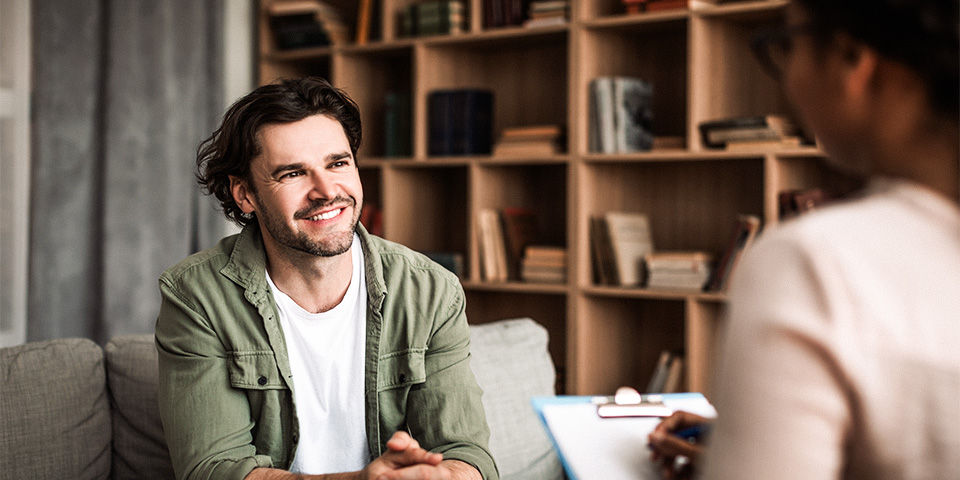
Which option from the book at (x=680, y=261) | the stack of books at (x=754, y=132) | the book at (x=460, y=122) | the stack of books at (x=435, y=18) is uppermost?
the stack of books at (x=435, y=18)

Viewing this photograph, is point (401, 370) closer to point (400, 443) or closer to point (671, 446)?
point (400, 443)

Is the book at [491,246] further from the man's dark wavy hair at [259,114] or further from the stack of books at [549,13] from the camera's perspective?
the man's dark wavy hair at [259,114]

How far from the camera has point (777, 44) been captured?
0.59m

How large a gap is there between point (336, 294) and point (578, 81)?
152 centimetres

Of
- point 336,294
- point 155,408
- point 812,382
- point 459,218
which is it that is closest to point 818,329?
point 812,382

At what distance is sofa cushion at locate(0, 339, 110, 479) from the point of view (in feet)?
5.02

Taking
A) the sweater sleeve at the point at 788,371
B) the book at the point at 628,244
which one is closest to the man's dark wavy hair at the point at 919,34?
the sweater sleeve at the point at 788,371

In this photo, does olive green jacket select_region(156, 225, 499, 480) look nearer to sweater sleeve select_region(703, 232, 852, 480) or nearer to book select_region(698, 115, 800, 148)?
sweater sleeve select_region(703, 232, 852, 480)

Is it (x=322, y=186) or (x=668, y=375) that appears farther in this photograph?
(x=668, y=375)

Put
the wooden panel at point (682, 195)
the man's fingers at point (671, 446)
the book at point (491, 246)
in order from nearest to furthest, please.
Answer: the man's fingers at point (671, 446) < the wooden panel at point (682, 195) < the book at point (491, 246)

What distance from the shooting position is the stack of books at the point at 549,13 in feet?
9.52

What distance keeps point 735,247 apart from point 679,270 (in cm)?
20

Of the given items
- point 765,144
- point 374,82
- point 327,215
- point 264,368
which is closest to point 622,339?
point 765,144

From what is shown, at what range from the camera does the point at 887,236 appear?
0.50 metres
